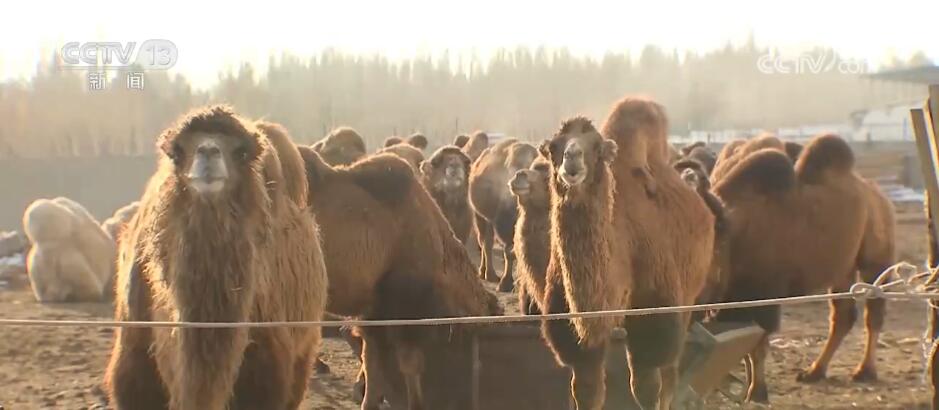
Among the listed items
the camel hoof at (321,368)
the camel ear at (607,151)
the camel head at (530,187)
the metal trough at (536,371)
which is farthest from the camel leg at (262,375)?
the camel hoof at (321,368)

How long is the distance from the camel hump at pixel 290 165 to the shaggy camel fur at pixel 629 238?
4.07 ft

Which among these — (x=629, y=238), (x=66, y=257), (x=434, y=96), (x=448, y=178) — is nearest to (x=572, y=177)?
(x=629, y=238)

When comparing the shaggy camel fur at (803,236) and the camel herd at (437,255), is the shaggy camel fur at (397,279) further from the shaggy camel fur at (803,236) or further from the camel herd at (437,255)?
the shaggy camel fur at (803,236)

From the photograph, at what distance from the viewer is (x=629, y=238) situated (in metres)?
5.86

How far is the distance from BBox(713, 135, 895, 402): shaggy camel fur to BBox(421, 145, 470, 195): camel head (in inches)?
151

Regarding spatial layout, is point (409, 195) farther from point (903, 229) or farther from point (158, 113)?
point (158, 113)

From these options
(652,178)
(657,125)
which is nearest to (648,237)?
(652,178)

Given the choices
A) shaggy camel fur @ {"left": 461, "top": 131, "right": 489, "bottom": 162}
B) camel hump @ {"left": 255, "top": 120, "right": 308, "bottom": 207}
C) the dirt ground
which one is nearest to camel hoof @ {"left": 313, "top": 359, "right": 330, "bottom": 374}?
the dirt ground

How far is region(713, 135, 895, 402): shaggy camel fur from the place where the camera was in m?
8.20

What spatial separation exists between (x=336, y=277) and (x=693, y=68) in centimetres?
2527

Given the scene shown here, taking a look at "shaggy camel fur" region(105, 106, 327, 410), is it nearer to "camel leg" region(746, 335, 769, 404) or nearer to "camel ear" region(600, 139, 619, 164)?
"camel ear" region(600, 139, 619, 164)

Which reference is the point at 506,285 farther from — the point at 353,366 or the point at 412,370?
the point at 412,370

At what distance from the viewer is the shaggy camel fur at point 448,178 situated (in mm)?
11781

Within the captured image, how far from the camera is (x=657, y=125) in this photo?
6613 millimetres
